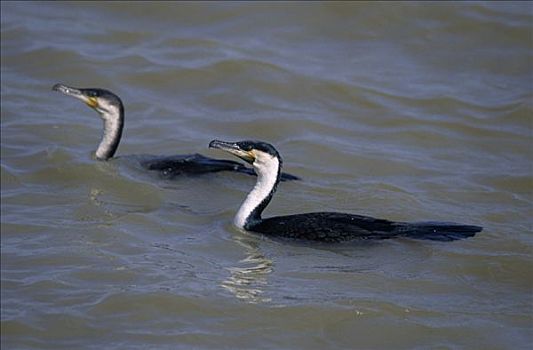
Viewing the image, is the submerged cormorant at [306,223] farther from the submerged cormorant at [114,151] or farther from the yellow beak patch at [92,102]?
the yellow beak patch at [92,102]

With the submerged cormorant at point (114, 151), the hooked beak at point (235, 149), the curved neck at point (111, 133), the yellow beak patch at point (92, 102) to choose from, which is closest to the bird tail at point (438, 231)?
the hooked beak at point (235, 149)

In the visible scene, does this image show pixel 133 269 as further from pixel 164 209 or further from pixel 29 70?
pixel 29 70

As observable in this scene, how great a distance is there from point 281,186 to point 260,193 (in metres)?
1.03

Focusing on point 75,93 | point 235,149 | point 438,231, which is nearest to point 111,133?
point 75,93

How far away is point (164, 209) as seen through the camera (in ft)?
32.1

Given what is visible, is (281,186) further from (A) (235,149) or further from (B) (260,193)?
(A) (235,149)

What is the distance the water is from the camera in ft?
24.8

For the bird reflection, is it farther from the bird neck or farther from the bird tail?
the bird tail

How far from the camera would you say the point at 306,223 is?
8891mm

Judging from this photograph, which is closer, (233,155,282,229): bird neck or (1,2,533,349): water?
(1,2,533,349): water

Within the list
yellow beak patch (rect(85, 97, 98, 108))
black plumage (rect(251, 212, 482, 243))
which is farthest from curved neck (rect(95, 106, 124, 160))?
black plumage (rect(251, 212, 482, 243))

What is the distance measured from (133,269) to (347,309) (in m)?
1.56

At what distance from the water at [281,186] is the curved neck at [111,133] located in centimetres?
17

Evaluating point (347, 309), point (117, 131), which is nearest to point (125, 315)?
point (347, 309)
